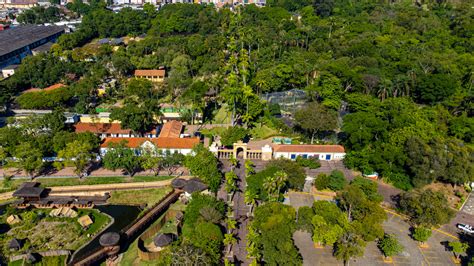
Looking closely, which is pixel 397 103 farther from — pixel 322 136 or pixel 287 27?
pixel 287 27

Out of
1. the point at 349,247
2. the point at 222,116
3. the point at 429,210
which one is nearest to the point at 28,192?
the point at 222,116

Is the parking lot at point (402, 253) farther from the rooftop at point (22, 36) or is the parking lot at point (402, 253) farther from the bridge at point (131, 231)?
the rooftop at point (22, 36)

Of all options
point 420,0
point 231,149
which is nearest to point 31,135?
point 231,149

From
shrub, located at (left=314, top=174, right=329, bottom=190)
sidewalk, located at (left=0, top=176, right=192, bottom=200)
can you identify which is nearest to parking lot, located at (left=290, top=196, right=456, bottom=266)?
shrub, located at (left=314, top=174, right=329, bottom=190)

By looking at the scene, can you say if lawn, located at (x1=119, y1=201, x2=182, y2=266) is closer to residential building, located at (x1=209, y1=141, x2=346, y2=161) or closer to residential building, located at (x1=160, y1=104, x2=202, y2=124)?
residential building, located at (x1=209, y1=141, x2=346, y2=161)

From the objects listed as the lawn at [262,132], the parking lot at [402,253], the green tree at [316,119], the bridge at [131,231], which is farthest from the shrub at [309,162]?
the bridge at [131,231]

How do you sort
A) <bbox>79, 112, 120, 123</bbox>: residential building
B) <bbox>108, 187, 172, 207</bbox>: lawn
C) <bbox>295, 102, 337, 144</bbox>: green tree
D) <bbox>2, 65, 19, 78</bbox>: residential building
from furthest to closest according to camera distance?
<bbox>2, 65, 19, 78</bbox>: residential building
<bbox>79, 112, 120, 123</bbox>: residential building
<bbox>295, 102, 337, 144</bbox>: green tree
<bbox>108, 187, 172, 207</bbox>: lawn

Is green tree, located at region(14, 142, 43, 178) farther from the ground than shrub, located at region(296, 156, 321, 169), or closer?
farther from the ground
